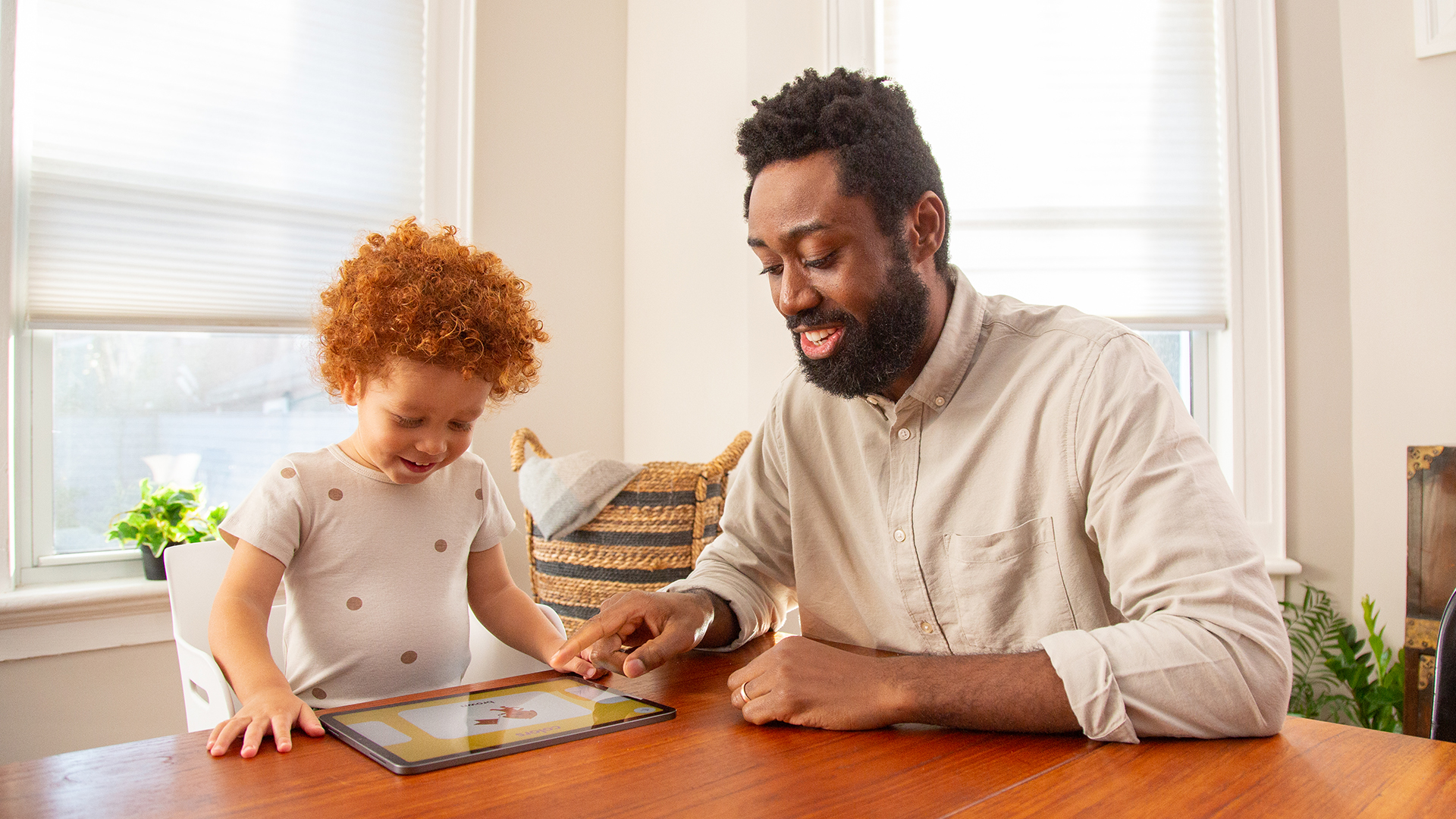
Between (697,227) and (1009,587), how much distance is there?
6.59 feet

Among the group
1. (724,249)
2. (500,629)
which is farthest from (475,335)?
(724,249)

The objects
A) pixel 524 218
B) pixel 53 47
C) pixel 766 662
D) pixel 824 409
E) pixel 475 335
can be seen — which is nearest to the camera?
pixel 766 662

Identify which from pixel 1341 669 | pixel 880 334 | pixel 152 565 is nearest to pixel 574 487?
pixel 152 565

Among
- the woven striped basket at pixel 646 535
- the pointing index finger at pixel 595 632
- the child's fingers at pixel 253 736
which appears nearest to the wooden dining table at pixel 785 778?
the child's fingers at pixel 253 736

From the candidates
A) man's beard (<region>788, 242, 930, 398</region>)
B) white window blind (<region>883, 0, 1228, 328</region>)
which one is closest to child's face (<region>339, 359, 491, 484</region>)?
man's beard (<region>788, 242, 930, 398</region>)

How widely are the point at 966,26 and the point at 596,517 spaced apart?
1.86 m

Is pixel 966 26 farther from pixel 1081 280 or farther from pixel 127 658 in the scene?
pixel 127 658

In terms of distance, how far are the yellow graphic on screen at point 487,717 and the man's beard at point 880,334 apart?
1.75ft

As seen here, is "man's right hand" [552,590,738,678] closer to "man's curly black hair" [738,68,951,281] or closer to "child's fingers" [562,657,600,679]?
"child's fingers" [562,657,600,679]

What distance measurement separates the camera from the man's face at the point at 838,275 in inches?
49.5

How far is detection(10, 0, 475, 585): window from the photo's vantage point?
7.75 ft

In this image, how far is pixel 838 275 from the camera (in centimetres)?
127

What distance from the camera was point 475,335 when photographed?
1.34 meters

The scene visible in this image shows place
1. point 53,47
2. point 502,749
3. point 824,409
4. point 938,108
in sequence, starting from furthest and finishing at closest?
1. point 938,108
2. point 53,47
3. point 824,409
4. point 502,749
